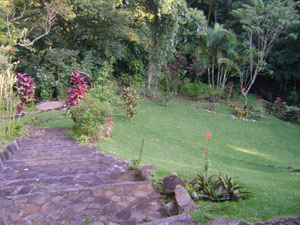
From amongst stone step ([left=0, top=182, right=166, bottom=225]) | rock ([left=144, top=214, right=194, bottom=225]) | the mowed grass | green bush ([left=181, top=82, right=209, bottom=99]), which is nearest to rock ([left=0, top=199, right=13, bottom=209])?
stone step ([left=0, top=182, right=166, bottom=225])

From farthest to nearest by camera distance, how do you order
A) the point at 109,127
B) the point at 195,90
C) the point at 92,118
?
the point at 195,90, the point at 109,127, the point at 92,118

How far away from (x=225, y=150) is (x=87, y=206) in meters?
5.68

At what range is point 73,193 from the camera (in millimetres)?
2967

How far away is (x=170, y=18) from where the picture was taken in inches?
497

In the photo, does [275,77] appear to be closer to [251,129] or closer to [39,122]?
[251,129]

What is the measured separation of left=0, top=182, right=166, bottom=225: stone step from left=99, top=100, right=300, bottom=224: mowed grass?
60 centimetres

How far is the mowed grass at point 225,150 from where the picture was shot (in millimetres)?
→ 2798

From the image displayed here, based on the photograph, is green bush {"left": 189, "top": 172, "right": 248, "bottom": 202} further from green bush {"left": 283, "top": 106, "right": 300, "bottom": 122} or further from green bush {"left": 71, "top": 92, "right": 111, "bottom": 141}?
green bush {"left": 283, "top": 106, "right": 300, "bottom": 122}

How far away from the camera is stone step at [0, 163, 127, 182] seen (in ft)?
12.8

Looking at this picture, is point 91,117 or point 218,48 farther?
point 218,48

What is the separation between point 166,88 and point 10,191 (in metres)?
12.6

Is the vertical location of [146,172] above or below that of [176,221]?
below

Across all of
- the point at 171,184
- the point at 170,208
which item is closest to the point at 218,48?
the point at 171,184

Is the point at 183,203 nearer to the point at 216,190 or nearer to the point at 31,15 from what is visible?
the point at 216,190
